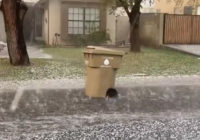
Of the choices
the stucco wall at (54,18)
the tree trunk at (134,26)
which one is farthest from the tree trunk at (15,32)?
the stucco wall at (54,18)

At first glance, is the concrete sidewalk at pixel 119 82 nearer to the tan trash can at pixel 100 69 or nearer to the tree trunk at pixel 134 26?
the tan trash can at pixel 100 69

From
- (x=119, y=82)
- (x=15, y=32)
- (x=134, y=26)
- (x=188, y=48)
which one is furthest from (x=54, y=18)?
(x=119, y=82)

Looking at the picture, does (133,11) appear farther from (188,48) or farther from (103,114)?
(103,114)

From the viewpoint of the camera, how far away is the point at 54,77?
1267 centimetres

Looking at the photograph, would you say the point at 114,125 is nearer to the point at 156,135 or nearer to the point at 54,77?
the point at 156,135

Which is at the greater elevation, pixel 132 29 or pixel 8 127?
pixel 132 29

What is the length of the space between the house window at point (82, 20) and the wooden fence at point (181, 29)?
173 inches

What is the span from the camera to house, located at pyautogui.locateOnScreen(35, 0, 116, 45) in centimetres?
2681

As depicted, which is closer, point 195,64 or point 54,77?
point 54,77

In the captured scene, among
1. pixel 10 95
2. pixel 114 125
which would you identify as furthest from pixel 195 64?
pixel 114 125

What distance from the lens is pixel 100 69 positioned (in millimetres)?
9797

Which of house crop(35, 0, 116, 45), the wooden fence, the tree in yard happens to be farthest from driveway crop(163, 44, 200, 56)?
house crop(35, 0, 116, 45)

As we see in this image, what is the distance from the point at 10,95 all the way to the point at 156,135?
4648mm

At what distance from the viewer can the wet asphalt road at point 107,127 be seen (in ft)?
21.4
